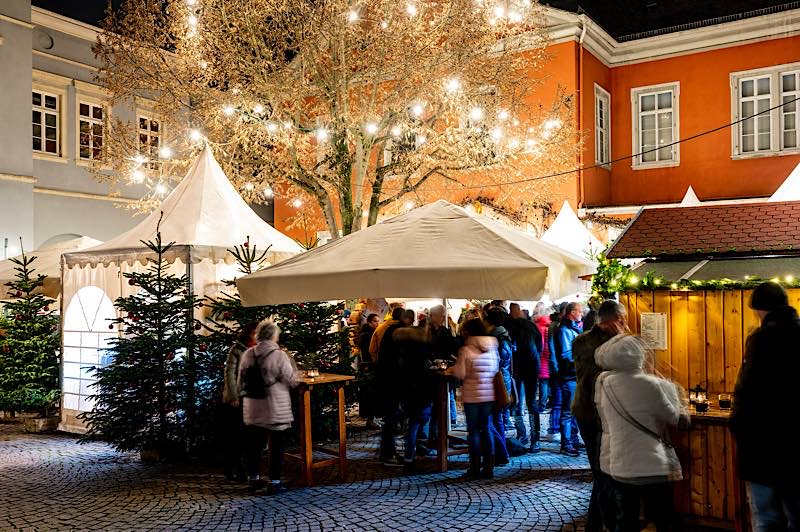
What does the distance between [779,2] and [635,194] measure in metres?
6.33

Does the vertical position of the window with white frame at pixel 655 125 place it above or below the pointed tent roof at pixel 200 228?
above

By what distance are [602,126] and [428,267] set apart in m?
16.9

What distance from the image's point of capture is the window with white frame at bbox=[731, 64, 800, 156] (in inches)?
788

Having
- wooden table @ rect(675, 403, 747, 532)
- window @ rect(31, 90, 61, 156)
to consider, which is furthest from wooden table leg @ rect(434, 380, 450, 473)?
window @ rect(31, 90, 61, 156)

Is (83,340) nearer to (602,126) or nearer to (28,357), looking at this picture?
(28,357)

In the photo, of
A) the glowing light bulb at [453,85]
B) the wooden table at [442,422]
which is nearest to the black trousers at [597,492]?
the wooden table at [442,422]

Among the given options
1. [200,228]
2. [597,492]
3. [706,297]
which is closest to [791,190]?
[706,297]

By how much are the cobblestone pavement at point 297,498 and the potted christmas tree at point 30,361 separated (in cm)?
297

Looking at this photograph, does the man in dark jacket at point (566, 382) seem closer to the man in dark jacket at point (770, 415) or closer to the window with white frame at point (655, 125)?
the man in dark jacket at point (770, 415)

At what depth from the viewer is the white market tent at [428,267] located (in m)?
6.85

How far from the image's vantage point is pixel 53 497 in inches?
302

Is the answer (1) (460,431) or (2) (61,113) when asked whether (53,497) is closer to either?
(1) (460,431)

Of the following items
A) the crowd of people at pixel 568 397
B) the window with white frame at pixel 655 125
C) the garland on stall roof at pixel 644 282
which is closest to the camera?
the crowd of people at pixel 568 397

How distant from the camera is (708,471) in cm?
596
